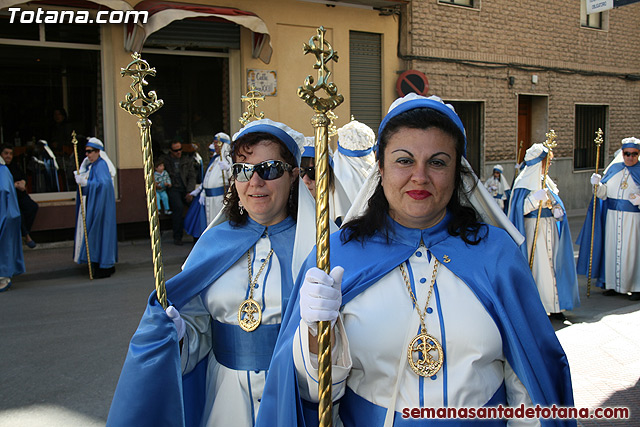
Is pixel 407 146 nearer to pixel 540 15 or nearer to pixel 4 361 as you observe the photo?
pixel 4 361

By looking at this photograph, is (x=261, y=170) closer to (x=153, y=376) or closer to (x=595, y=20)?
(x=153, y=376)

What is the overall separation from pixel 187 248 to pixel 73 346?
578 centimetres

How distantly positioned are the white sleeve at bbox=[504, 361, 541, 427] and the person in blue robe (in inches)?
330

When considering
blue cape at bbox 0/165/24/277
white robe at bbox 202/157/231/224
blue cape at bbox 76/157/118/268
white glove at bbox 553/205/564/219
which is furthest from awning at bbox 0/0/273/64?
white glove at bbox 553/205/564/219

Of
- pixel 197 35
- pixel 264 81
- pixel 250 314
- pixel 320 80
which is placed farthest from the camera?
pixel 264 81

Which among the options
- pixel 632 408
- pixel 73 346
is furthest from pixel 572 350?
pixel 73 346

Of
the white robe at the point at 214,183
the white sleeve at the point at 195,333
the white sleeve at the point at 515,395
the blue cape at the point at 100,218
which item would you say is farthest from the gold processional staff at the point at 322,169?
the white robe at the point at 214,183

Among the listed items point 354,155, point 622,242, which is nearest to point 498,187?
point 622,242

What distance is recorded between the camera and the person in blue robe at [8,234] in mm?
8688

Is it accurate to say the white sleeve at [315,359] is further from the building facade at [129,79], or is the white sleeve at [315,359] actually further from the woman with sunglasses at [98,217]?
the building facade at [129,79]

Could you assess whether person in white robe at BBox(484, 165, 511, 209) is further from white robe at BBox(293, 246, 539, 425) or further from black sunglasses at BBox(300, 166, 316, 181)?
white robe at BBox(293, 246, 539, 425)

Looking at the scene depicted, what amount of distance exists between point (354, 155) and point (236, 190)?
390 centimetres

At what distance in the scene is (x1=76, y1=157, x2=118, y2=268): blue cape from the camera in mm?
9641

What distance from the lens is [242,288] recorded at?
2904 millimetres
